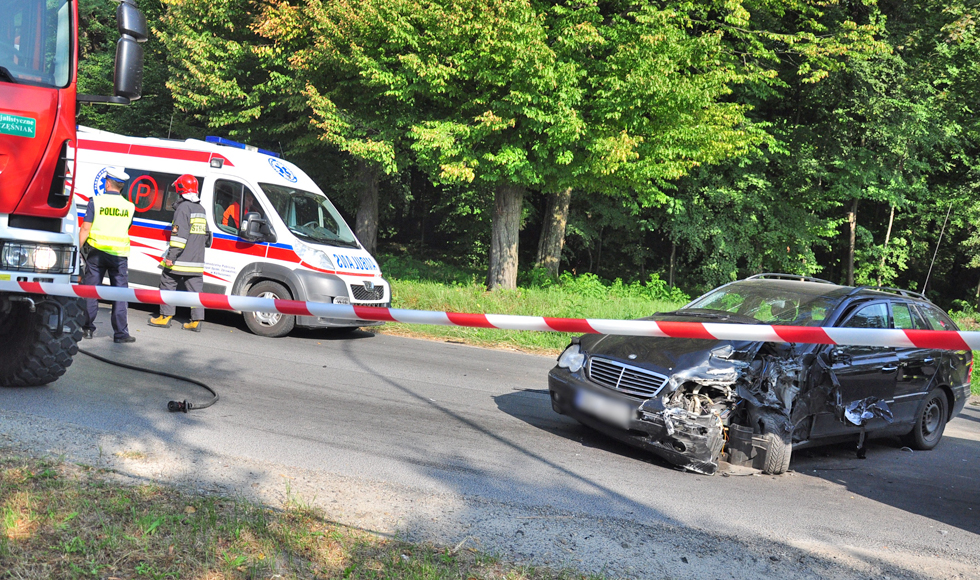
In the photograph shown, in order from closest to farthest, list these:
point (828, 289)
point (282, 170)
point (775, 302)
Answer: point (775, 302) < point (828, 289) < point (282, 170)

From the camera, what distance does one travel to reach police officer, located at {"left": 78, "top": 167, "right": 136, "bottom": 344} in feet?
Result: 29.3

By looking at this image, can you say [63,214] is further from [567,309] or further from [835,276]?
[835,276]

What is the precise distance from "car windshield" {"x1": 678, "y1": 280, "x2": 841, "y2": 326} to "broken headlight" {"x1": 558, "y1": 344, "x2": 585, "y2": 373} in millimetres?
1351

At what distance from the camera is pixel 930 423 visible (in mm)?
7957

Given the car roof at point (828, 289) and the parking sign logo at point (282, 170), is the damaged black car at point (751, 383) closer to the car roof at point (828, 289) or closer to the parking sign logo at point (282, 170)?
the car roof at point (828, 289)

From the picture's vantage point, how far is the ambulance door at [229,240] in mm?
10992

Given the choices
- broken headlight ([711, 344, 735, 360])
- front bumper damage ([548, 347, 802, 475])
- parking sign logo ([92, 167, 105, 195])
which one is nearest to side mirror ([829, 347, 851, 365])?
front bumper damage ([548, 347, 802, 475])

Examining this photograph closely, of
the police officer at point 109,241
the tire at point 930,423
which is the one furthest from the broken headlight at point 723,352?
the police officer at point 109,241

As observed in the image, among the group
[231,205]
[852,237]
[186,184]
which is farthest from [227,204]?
→ [852,237]

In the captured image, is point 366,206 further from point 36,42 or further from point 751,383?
point 751,383

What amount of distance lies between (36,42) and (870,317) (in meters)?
7.29

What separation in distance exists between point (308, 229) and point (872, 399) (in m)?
7.83

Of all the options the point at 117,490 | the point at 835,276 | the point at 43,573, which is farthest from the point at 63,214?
the point at 835,276

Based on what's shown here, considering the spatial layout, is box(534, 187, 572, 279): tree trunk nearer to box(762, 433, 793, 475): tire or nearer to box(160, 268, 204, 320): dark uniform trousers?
box(160, 268, 204, 320): dark uniform trousers
